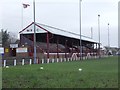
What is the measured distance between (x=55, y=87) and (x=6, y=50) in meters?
49.2

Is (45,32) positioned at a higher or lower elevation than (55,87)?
higher

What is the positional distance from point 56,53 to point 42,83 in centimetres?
→ 5795

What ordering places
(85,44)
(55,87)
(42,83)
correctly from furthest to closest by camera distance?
1. (85,44)
2. (42,83)
3. (55,87)

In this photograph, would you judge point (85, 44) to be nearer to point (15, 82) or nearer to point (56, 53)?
point (56, 53)

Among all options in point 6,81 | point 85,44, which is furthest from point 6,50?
point 85,44

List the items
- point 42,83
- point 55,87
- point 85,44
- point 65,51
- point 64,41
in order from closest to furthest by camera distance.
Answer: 1. point 55,87
2. point 42,83
3. point 65,51
4. point 64,41
5. point 85,44

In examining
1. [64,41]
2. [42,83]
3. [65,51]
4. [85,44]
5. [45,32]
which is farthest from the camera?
[85,44]

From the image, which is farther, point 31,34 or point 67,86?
point 31,34

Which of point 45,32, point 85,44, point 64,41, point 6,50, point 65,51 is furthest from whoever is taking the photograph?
point 85,44

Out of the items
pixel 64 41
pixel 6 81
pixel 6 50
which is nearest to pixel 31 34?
pixel 6 50

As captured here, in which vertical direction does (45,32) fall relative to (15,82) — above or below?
above

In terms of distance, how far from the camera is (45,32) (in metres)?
66.6

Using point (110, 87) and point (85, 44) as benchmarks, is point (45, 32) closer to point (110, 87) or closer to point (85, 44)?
point (85, 44)

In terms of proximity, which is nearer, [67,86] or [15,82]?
[67,86]
